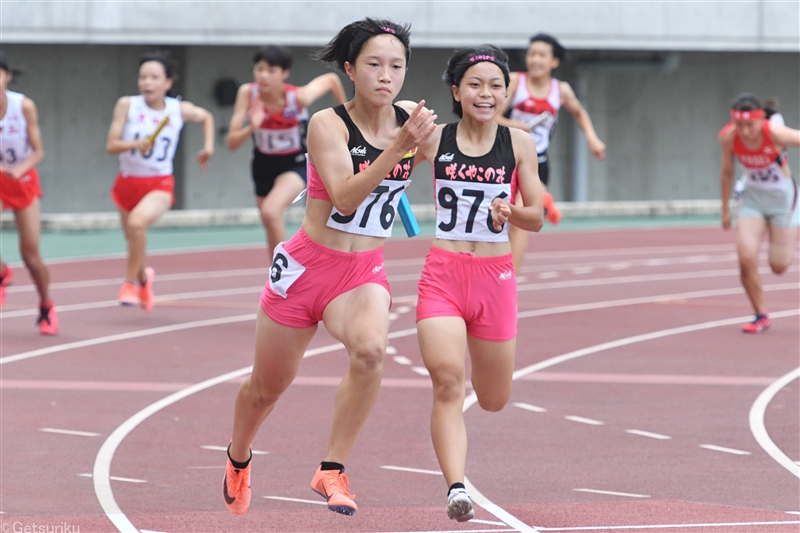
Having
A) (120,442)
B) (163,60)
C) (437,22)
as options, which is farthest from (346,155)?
(437,22)

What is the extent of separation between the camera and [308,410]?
8062 mm

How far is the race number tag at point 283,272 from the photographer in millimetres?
→ 5195

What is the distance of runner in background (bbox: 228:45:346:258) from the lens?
34.3 feet

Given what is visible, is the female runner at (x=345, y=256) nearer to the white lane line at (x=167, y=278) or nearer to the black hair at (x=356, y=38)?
the black hair at (x=356, y=38)

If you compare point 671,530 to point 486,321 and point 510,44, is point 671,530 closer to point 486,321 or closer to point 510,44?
point 486,321

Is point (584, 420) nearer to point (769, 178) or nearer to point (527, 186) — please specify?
point (527, 186)

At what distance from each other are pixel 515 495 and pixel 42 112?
19353 millimetres

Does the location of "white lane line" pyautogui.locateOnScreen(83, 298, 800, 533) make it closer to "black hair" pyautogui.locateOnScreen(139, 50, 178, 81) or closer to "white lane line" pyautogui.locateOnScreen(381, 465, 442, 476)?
"white lane line" pyautogui.locateOnScreen(381, 465, 442, 476)

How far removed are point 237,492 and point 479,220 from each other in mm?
1562

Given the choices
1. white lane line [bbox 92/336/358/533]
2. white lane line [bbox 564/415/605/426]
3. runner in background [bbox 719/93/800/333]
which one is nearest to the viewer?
white lane line [bbox 92/336/358/533]

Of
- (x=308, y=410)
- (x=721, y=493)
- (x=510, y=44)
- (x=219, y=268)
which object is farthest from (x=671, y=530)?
(x=510, y=44)

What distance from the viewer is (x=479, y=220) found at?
5637mm

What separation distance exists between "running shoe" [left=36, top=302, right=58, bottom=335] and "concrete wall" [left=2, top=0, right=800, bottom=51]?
11.8 metres

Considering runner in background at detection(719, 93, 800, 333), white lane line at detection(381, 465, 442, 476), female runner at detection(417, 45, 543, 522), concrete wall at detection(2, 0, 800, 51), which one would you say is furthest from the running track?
concrete wall at detection(2, 0, 800, 51)
